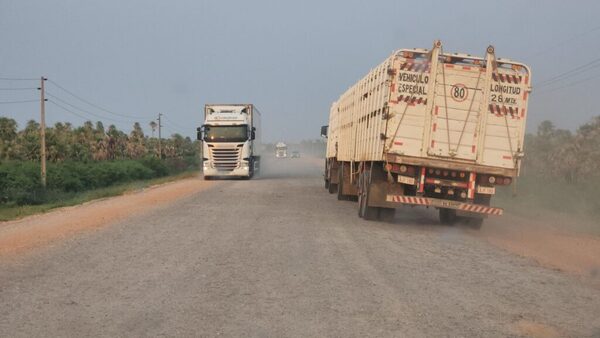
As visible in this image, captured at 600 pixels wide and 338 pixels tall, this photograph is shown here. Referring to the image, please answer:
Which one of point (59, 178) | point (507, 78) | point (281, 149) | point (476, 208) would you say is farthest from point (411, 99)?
point (281, 149)

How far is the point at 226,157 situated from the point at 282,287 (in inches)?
1006

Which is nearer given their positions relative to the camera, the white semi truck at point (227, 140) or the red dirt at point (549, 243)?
the red dirt at point (549, 243)

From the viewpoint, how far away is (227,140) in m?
31.8

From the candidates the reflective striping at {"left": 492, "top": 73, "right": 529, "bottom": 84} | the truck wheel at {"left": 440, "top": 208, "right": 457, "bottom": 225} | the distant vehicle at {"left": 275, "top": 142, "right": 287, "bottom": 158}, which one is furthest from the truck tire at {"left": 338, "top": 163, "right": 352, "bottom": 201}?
the distant vehicle at {"left": 275, "top": 142, "right": 287, "bottom": 158}

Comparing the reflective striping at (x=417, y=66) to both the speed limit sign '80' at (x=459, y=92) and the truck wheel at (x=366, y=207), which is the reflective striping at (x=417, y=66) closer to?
the speed limit sign '80' at (x=459, y=92)

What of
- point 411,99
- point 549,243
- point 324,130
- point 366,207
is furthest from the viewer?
point 324,130

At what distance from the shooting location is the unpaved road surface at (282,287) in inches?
222

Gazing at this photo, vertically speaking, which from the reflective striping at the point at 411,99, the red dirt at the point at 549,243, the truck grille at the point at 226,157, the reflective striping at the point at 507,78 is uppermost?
the reflective striping at the point at 507,78

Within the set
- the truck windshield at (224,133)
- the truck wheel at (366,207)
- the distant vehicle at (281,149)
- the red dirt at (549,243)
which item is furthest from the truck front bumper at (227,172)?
the distant vehicle at (281,149)

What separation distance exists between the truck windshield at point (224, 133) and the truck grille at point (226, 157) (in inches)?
24.9

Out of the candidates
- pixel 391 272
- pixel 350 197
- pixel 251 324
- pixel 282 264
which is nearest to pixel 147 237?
pixel 282 264

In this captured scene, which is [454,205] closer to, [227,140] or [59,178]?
[227,140]

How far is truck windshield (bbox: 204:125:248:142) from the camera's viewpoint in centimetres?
3167

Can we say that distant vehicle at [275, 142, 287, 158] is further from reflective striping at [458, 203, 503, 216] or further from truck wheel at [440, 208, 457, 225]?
reflective striping at [458, 203, 503, 216]
